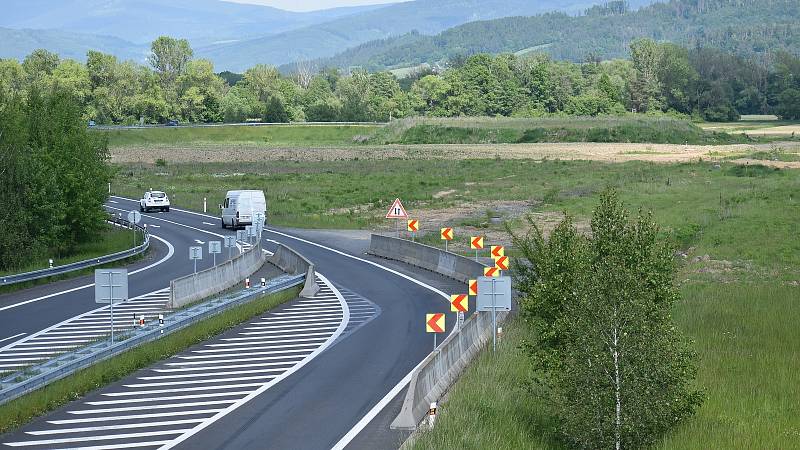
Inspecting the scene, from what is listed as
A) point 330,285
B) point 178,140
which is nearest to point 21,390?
point 330,285

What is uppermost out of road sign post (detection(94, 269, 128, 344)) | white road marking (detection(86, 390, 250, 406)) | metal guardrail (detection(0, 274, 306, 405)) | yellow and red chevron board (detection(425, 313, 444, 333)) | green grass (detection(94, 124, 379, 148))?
green grass (detection(94, 124, 379, 148))

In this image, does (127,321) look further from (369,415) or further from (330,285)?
(369,415)

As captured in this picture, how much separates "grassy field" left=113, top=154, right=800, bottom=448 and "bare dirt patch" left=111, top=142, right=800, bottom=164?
914 cm

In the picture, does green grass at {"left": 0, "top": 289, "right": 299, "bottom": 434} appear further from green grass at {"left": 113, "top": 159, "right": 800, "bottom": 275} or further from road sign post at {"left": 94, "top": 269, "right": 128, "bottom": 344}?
green grass at {"left": 113, "top": 159, "right": 800, "bottom": 275}

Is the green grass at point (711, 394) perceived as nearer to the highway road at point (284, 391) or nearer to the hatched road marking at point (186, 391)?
the highway road at point (284, 391)

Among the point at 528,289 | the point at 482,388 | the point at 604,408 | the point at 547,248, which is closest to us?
the point at 604,408

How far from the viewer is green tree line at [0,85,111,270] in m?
51.3

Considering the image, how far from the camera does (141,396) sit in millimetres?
24297

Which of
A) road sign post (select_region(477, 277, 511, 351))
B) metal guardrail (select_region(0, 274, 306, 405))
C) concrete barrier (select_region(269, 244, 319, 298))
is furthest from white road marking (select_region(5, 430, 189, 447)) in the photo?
concrete barrier (select_region(269, 244, 319, 298))

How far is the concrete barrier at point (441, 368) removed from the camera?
69.9 feet

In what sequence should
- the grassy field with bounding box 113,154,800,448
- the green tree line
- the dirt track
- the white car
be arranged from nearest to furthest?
the grassy field with bounding box 113,154,800,448
the green tree line
the white car
the dirt track

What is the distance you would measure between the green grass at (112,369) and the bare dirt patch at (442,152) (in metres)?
85.8

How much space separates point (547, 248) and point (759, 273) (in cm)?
2066

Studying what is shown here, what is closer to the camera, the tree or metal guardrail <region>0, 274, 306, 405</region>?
the tree
